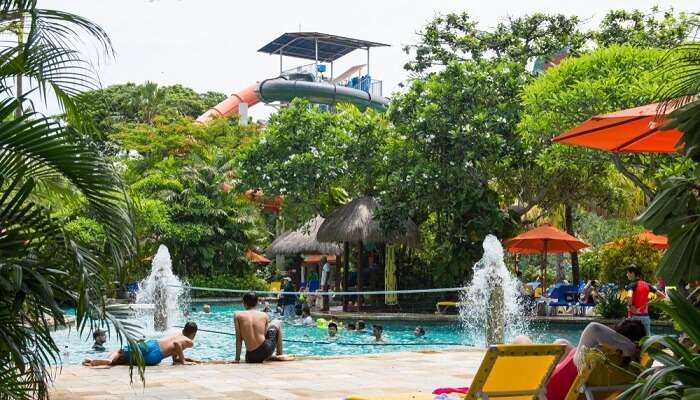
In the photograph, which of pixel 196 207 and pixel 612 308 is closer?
pixel 612 308

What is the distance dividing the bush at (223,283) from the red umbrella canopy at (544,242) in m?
11.9

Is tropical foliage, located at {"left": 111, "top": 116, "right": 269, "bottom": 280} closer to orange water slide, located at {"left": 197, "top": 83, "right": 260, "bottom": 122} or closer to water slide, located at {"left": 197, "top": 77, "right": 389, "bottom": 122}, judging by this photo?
water slide, located at {"left": 197, "top": 77, "right": 389, "bottom": 122}

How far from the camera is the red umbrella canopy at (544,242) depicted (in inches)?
808

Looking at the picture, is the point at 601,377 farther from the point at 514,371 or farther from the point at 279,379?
the point at 279,379

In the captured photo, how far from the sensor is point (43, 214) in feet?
15.5

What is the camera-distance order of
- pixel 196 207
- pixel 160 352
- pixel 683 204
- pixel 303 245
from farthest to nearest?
pixel 196 207 → pixel 303 245 → pixel 160 352 → pixel 683 204

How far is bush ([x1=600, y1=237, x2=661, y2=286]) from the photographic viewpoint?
20.0m

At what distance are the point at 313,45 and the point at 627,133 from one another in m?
49.7

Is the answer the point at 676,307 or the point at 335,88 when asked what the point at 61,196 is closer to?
the point at 676,307

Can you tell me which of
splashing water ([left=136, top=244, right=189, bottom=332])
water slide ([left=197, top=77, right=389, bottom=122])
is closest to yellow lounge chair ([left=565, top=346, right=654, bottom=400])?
splashing water ([left=136, top=244, right=189, bottom=332])

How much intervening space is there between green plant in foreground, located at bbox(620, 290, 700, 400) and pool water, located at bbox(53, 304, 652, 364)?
994cm

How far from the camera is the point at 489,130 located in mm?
20906

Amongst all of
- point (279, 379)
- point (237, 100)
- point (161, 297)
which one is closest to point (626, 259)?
point (161, 297)

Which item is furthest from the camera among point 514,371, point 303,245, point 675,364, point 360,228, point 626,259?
point 303,245
